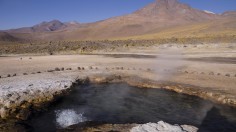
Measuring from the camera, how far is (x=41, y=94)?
16.3 m

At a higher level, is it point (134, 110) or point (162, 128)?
point (162, 128)

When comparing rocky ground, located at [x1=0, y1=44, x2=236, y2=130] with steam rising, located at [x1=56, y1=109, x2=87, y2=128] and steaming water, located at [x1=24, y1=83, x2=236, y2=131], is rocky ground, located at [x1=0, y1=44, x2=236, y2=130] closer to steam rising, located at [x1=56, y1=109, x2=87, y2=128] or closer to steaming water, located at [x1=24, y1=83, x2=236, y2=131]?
steaming water, located at [x1=24, y1=83, x2=236, y2=131]

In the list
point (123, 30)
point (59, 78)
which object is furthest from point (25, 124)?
point (123, 30)

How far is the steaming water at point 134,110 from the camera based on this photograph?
12.1m

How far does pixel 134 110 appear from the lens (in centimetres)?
1397

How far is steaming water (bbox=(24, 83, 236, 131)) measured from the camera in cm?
1214

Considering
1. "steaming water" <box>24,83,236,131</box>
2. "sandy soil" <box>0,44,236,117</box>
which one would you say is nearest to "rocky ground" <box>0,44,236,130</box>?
"sandy soil" <box>0,44,236,117</box>

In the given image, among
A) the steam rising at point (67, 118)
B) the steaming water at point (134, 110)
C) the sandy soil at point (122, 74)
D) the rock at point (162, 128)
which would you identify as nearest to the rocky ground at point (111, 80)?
the sandy soil at point (122, 74)

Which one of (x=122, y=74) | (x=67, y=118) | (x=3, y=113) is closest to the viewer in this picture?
(x=67, y=118)

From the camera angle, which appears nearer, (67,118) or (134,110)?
(67,118)

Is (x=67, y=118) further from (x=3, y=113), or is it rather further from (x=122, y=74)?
(x=122, y=74)

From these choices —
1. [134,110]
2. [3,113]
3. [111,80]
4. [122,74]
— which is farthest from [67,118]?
[122,74]

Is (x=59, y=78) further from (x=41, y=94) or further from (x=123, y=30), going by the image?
(x=123, y=30)

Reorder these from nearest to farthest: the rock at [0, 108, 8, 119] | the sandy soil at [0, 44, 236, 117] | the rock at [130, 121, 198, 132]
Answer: the rock at [130, 121, 198, 132] < the rock at [0, 108, 8, 119] < the sandy soil at [0, 44, 236, 117]
